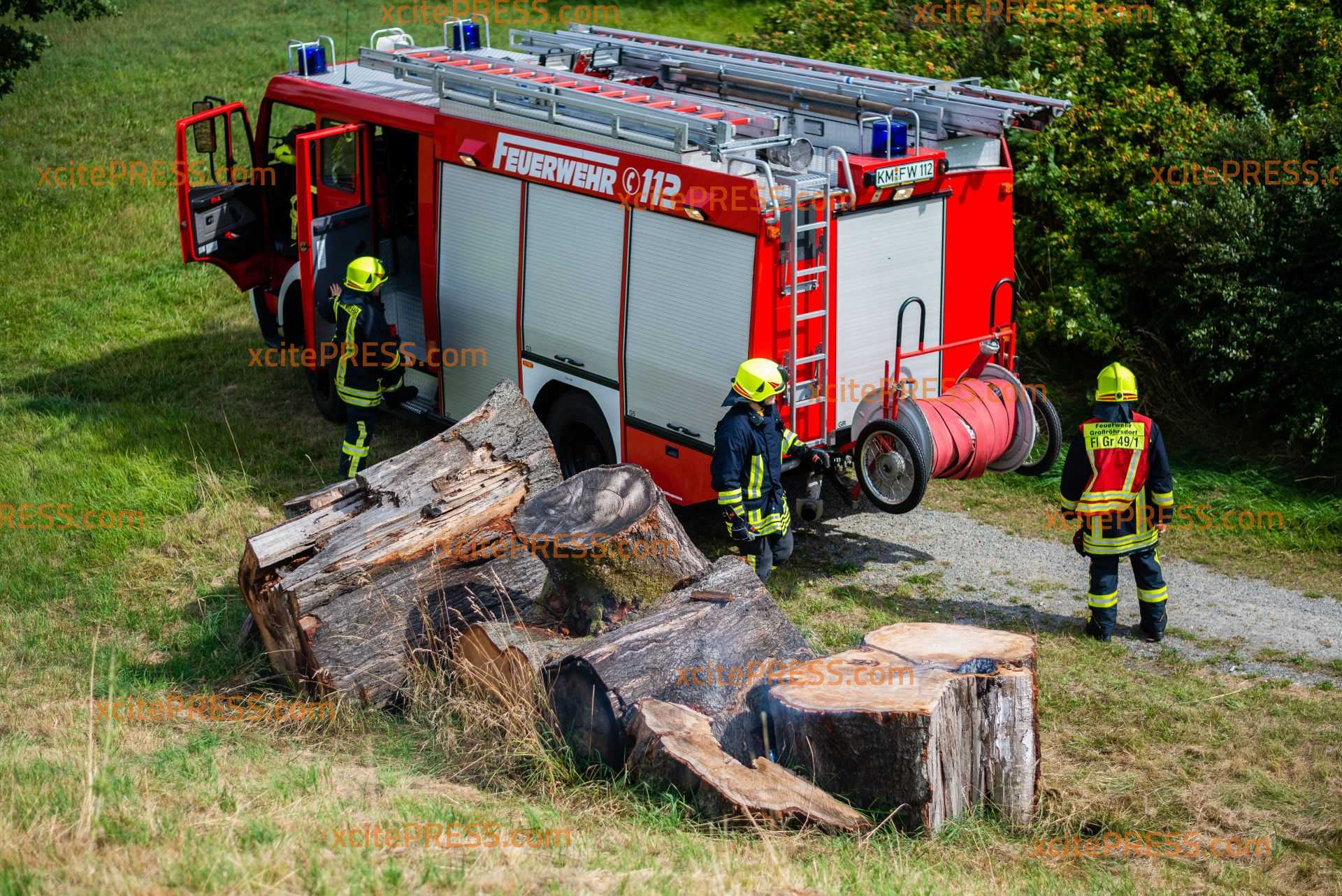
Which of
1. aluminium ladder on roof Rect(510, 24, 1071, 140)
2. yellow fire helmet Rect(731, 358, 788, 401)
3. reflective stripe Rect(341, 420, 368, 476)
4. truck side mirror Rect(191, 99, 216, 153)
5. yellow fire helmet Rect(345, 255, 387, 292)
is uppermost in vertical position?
aluminium ladder on roof Rect(510, 24, 1071, 140)

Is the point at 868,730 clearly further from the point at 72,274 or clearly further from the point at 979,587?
the point at 72,274

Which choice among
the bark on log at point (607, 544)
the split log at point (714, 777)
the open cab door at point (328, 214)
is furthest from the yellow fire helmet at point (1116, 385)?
the open cab door at point (328, 214)

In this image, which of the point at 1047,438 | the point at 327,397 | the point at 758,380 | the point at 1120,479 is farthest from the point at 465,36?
the point at 1120,479

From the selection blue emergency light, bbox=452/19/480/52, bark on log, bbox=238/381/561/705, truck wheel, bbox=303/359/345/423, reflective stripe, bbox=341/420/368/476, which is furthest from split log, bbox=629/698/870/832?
blue emergency light, bbox=452/19/480/52

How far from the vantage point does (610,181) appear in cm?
786

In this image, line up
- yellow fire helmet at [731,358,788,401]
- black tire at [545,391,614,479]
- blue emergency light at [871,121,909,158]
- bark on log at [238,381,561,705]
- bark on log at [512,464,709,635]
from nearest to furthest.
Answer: bark on log at [512,464,709,635], bark on log at [238,381,561,705], yellow fire helmet at [731,358,788,401], blue emergency light at [871,121,909,158], black tire at [545,391,614,479]

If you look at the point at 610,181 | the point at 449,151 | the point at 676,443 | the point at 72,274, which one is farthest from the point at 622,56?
the point at 72,274

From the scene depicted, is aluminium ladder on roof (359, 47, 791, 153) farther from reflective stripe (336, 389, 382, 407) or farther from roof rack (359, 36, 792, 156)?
reflective stripe (336, 389, 382, 407)

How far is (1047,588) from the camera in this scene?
313 inches

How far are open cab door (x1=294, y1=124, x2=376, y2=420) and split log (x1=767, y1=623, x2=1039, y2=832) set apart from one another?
5.57 m

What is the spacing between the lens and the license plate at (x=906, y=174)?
24.3ft

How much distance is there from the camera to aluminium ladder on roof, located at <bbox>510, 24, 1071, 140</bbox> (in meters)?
7.87

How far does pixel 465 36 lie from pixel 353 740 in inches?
265

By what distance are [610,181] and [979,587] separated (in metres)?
3.34
